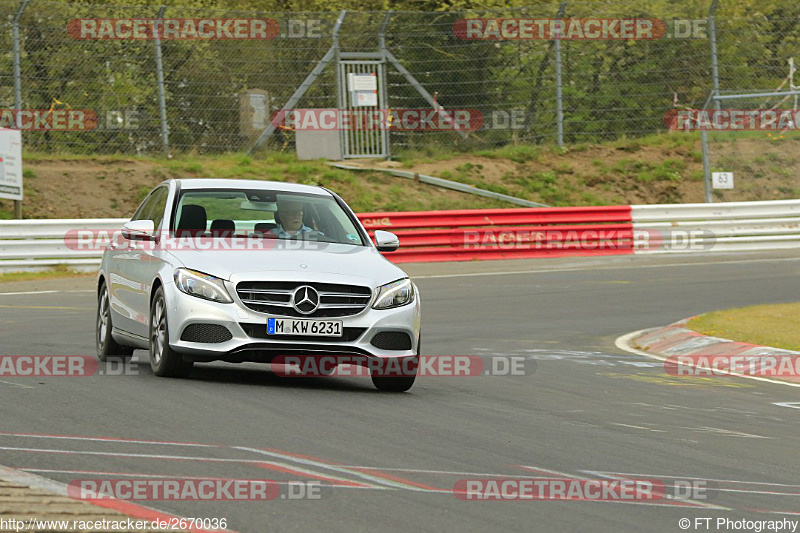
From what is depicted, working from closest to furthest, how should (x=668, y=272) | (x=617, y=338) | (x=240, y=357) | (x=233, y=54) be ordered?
(x=240, y=357) → (x=617, y=338) → (x=668, y=272) → (x=233, y=54)

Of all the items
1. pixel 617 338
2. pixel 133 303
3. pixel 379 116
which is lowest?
pixel 617 338

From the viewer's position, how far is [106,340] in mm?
11609

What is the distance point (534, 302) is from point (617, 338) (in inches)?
138

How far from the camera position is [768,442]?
8680mm

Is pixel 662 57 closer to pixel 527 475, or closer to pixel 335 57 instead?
pixel 335 57

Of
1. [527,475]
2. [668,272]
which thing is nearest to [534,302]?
[668,272]

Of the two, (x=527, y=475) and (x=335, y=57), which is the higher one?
(x=335, y=57)

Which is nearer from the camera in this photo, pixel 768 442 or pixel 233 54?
pixel 768 442

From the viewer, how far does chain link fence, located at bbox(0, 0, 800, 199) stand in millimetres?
28719

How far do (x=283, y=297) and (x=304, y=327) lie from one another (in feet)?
0.87

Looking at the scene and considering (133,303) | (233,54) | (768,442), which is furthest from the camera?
(233,54)
